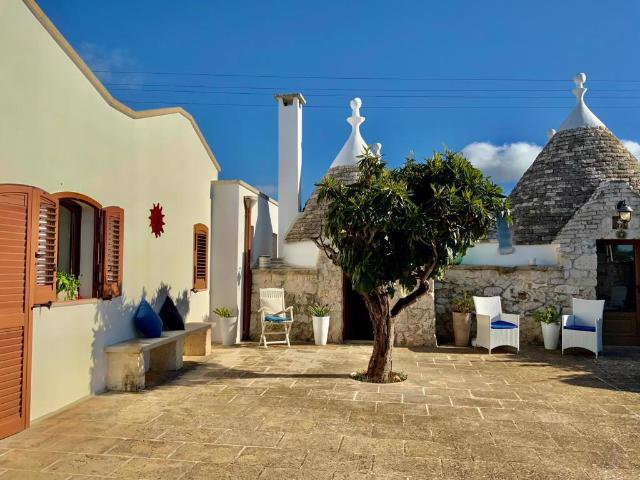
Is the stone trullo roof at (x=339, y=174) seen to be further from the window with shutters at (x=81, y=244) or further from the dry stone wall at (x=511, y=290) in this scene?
the window with shutters at (x=81, y=244)

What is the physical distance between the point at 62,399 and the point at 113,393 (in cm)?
77

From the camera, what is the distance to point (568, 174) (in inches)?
428

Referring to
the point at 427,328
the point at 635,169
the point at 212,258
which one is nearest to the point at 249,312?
the point at 212,258

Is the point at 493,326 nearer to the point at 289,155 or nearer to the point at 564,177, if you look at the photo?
the point at 564,177

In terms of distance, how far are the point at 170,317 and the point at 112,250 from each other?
1.72 m

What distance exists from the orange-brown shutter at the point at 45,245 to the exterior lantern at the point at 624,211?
31.3 feet

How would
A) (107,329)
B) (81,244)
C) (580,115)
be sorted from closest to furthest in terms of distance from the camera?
(81,244) → (107,329) → (580,115)

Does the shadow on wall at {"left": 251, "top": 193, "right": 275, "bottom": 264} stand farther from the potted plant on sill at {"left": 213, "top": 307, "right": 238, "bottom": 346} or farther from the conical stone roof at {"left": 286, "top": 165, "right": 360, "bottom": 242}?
the potted plant on sill at {"left": 213, "top": 307, "right": 238, "bottom": 346}

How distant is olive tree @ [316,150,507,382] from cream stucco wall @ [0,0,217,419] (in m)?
2.71

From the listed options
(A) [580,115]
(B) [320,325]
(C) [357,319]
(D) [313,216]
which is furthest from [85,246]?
(A) [580,115]

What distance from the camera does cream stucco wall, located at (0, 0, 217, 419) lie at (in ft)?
14.5

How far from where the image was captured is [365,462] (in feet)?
12.2

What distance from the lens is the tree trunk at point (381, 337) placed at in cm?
646

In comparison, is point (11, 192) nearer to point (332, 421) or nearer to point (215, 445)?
point (215, 445)
